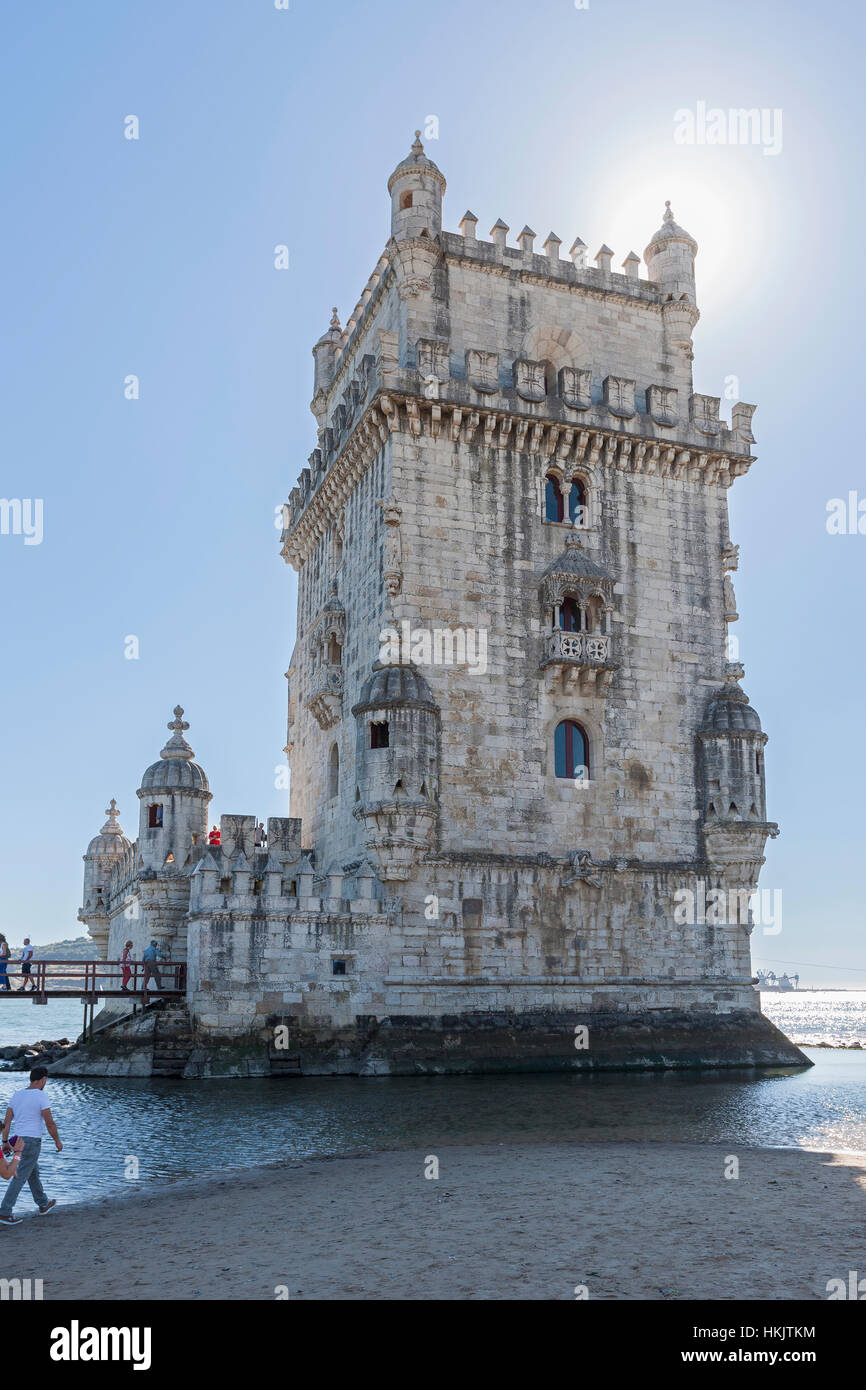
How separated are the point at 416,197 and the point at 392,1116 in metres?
24.7

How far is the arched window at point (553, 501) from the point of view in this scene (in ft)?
104

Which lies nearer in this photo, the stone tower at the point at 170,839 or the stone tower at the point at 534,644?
the stone tower at the point at 534,644

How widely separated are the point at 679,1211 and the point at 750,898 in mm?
20818

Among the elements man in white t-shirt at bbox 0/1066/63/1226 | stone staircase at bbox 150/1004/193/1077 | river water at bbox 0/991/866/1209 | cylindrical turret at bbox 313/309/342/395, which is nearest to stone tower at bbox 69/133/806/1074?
stone staircase at bbox 150/1004/193/1077

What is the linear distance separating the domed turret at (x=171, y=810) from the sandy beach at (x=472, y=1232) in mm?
18149

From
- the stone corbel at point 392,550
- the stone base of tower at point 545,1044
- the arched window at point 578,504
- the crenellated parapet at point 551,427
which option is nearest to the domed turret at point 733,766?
the stone base of tower at point 545,1044

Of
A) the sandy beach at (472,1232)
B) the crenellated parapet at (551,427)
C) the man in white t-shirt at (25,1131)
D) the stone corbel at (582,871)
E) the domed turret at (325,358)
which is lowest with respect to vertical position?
the sandy beach at (472,1232)

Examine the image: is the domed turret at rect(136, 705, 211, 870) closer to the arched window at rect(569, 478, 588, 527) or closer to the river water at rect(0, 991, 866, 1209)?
the river water at rect(0, 991, 866, 1209)

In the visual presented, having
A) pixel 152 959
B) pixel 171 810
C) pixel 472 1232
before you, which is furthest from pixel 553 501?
pixel 472 1232

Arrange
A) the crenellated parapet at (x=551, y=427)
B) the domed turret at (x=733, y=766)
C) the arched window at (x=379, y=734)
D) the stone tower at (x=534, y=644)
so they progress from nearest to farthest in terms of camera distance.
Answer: the arched window at (x=379, y=734), the stone tower at (x=534, y=644), the crenellated parapet at (x=551, y=427), the domed turret at (x=733, y=766)

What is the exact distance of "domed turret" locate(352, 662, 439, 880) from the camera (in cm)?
2681

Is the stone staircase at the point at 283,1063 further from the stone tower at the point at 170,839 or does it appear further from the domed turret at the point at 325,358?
the domed turret at the point at 325,358

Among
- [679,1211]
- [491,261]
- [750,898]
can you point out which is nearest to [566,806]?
[750,898]
